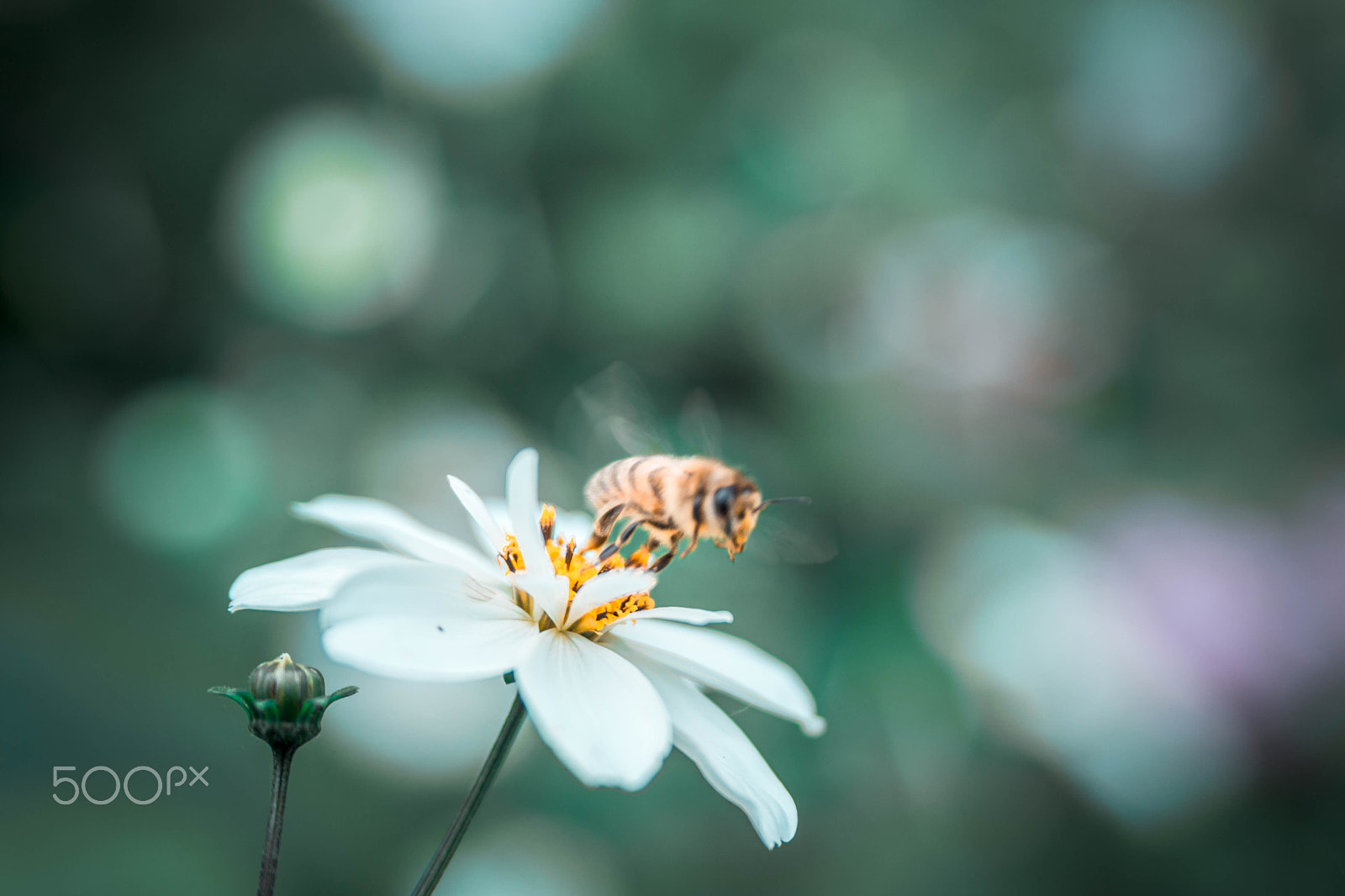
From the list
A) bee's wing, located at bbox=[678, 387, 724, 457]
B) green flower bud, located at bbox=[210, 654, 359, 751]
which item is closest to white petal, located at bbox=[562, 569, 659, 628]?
green flower bud, located at bbox=[210, 654, 359, 751]

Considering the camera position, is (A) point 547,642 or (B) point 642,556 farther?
A: (B) point 642,556

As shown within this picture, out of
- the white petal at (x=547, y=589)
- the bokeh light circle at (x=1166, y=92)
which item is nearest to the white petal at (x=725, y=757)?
the white petal at (x=547, y=589)

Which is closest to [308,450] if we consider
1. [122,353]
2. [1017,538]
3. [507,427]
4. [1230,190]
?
[507,427]

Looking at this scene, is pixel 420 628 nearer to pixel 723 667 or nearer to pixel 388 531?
pixel 388 531

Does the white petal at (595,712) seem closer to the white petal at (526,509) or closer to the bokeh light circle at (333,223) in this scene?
the white petal at (526,509)

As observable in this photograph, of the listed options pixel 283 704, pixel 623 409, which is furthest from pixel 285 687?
pixel 623 409

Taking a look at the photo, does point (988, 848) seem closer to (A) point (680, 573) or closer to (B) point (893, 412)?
(A) point (680, 573)
